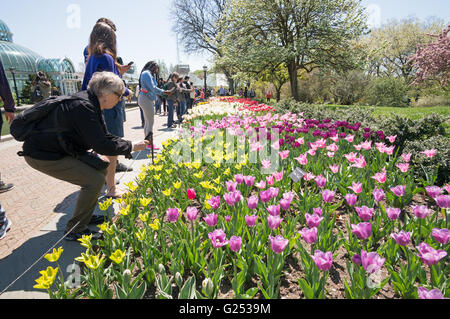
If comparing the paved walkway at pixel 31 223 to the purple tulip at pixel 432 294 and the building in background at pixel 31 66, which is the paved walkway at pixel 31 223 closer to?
the purple tulip at pixel 432 294

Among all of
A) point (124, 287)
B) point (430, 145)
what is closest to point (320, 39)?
point (430, 145)

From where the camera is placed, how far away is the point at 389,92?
18109 mm

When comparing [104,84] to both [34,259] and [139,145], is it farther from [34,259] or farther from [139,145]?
[34,259]

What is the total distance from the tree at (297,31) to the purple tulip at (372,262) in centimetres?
1610

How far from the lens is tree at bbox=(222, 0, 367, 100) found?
53.8ft

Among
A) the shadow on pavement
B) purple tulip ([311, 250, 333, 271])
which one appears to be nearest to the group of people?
the shadow on pavement

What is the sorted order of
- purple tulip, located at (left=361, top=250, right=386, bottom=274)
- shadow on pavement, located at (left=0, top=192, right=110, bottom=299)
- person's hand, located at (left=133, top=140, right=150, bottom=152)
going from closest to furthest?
purple tulip, located at (left=361, top=250, right=386, bottom=274) < shadow on pavement, located at (left=0, top=192, right=110, bottom=299) < person's hand, located at (left=133, top=140, right=150, bottom=152)

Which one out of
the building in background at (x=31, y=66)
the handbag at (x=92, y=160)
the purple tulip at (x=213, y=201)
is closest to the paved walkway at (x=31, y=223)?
the handbag at (x=92, y=160)

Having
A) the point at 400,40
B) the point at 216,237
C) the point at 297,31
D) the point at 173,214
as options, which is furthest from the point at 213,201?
the point at 400,40

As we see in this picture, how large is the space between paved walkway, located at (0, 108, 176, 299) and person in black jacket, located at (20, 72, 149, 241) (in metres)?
0.30

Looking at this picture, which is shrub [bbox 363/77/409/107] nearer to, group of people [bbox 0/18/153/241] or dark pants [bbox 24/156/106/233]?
group of people [bbox 0/18/153/241]

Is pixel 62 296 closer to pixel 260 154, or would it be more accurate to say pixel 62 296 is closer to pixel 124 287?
pixel 124 287

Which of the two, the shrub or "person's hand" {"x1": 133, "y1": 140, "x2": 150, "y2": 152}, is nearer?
"person's hand" {"x1": 133, "y1": 140, "x2": 150, "y2": 152}
